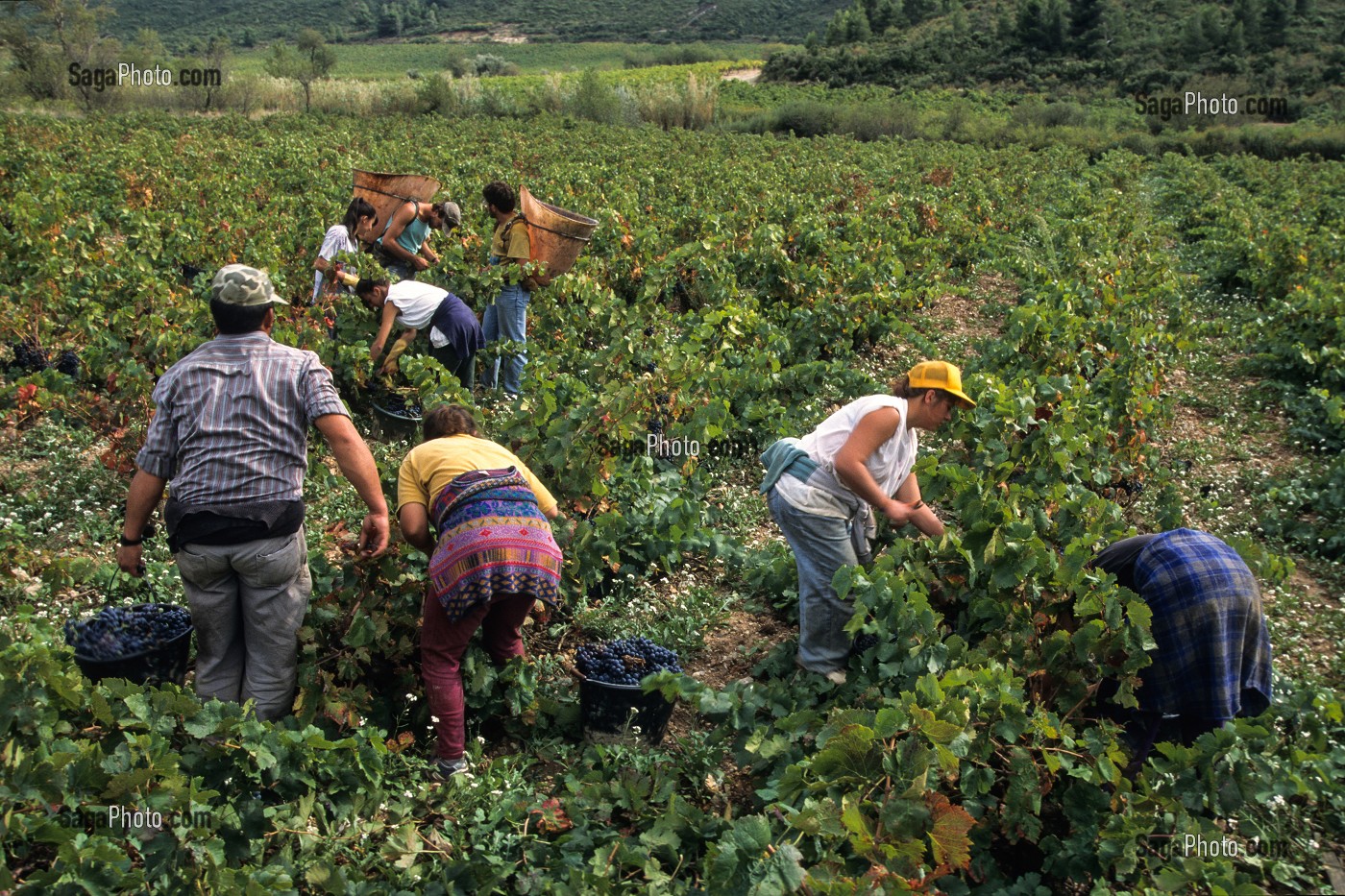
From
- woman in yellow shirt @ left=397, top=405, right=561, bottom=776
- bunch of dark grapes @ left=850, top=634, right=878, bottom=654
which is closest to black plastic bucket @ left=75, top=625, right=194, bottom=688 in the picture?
woman in yellow shirt @ left=397, top=405, right=561, bottom=776

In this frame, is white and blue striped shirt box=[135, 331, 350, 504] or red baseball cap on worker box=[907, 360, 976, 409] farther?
red baseball cap on worker box=[907, 360, 976, 409]

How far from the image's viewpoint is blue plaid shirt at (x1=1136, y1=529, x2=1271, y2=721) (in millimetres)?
3352

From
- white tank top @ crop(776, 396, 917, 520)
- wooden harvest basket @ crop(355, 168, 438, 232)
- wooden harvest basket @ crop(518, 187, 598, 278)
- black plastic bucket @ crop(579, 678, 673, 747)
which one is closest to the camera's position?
black plastic bucket @ crop(579, 678, 673, 747)

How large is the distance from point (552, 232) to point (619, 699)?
193 inches

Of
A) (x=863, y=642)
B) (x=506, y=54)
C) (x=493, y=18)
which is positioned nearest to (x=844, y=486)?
(x=863, y=642)

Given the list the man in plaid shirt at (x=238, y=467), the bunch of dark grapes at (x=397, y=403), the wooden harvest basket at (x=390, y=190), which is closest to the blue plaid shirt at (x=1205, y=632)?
the man in plaid shirt at (x=238, y=467)

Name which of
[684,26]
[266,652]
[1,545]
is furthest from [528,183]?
[684,26]

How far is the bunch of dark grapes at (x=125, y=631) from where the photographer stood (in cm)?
356

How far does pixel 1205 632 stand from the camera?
11.0 ft

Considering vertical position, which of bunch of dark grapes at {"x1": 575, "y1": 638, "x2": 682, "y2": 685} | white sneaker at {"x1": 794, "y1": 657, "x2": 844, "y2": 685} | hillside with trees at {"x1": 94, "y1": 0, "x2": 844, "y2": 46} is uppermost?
hillside with trees at {"x1": 94, "y1": 0, "x2": 844, "y2": 46}

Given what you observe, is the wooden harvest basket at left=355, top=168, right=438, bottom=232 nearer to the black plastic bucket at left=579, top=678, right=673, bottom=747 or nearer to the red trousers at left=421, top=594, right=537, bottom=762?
the red trousers at left=421, top=594, right=537, bottom=762

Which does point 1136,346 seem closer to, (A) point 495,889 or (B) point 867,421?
(B) point 867,421

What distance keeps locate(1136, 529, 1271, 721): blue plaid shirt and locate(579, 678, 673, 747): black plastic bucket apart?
1784 mm

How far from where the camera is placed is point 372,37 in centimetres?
10312
